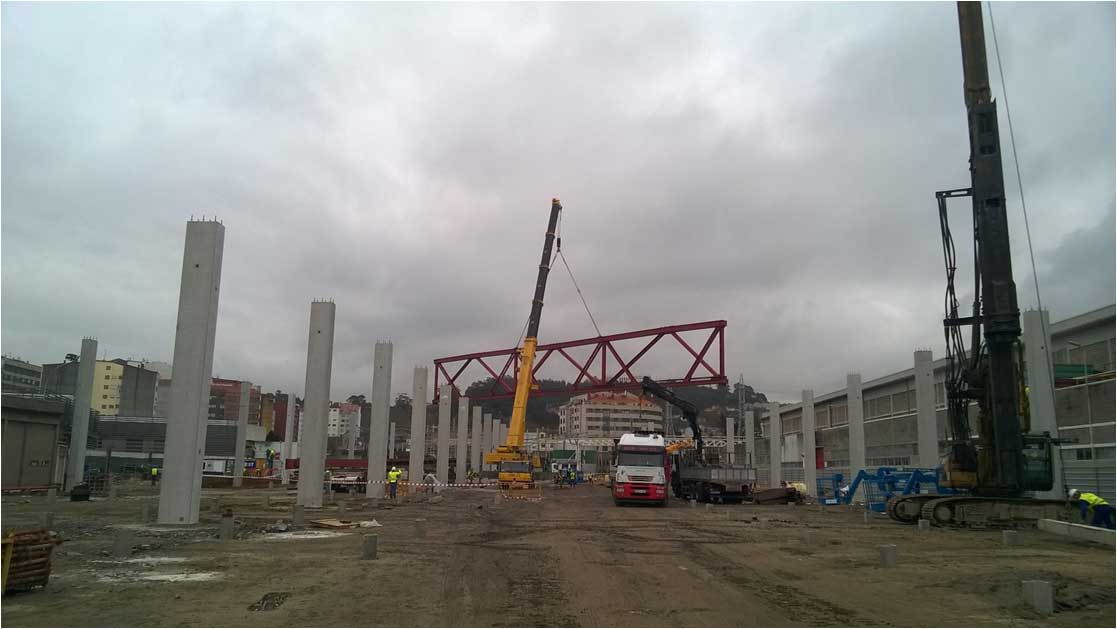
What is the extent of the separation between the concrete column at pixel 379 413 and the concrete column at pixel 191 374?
15.8m

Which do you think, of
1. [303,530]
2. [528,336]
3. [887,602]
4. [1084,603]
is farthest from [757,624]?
[528,336]

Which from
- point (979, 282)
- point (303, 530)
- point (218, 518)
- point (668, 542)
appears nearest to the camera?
point (668, 542)

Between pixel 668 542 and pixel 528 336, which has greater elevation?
pixel 528 336

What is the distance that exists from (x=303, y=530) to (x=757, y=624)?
552 inches

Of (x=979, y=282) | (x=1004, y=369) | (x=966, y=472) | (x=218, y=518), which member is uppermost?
(x=979, y=282)

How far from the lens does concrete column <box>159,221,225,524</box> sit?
63.5 ft

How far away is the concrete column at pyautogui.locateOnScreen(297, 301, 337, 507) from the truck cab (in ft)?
42.7

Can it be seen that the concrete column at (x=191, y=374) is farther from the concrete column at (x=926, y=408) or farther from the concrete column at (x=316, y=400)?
the concrete column at (x=926, y=408)

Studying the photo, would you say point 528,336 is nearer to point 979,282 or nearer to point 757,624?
point 979,282

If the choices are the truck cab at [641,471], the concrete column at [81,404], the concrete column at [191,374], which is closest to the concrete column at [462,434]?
the truck cab at [641,471]

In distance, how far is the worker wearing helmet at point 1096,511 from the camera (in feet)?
70.0

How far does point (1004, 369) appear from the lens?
2341 centimetres

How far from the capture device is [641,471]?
3281cm

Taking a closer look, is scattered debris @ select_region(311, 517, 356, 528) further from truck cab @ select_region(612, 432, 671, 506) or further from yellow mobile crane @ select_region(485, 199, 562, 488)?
yellow mobile crane @ select_region(485, 199, 562, 488)
